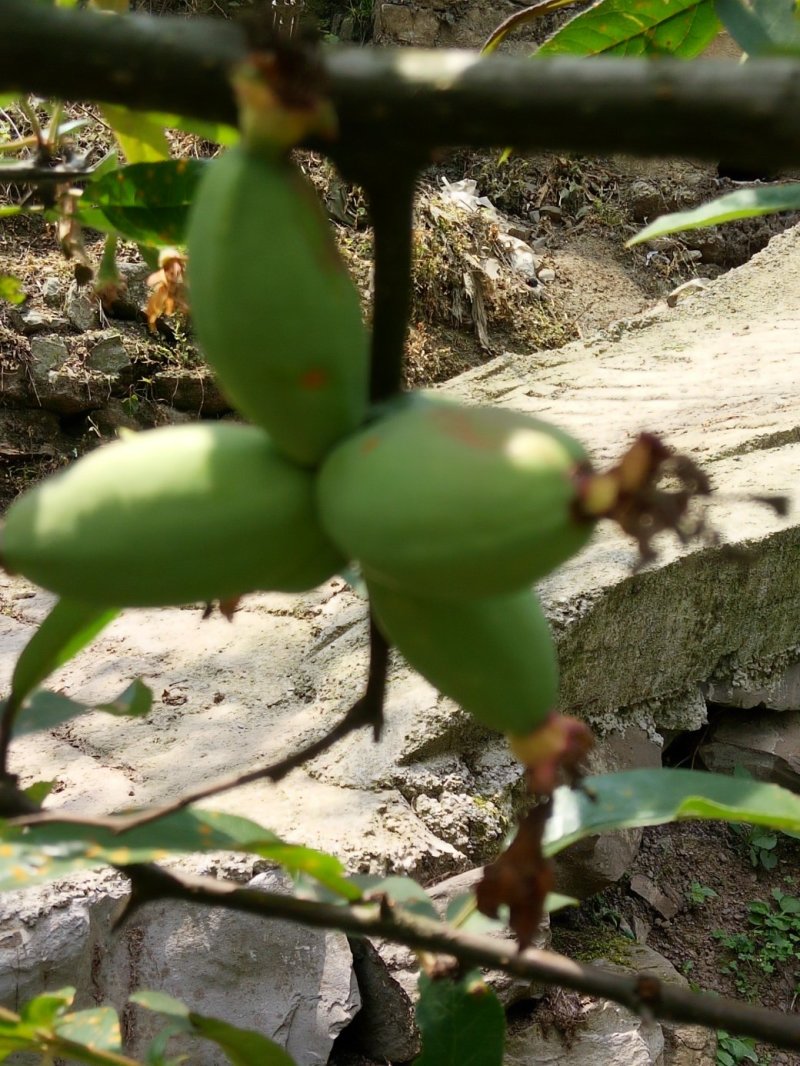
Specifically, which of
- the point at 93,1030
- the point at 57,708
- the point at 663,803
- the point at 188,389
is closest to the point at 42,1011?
the point at 93,1030

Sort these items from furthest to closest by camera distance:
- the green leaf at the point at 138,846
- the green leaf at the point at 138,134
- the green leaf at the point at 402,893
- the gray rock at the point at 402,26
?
1. the gray rock at the point at 402,26
2. the green leaf at the point at 138,134
3. the green leaf at the point at 402,893
4. the green leaf at the point at 138,846

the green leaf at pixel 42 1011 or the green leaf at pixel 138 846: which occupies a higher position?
the green leaf at pixel 138 846

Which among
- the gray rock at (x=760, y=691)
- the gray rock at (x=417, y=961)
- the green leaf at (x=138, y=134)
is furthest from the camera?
the gray rock at (x=760, y=691)

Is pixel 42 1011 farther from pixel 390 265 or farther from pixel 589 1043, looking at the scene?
pixel 589 1043

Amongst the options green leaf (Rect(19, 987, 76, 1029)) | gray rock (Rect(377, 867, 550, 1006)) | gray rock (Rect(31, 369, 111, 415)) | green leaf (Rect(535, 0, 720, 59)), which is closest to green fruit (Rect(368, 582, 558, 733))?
green leaf (Rect(19, 987, 76, 1029))

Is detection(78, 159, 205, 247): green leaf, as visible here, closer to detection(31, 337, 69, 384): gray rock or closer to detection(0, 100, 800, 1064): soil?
detection(0, 100, 800, 1064): soil

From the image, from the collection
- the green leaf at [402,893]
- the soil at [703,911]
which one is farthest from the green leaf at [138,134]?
the soil at [703,911]

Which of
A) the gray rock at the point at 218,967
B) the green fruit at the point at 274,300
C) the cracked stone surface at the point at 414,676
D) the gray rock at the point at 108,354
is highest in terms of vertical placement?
the green fruit at the point at 274,300

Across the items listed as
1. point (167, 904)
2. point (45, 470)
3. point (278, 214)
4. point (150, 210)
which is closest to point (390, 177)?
point (278, 214)

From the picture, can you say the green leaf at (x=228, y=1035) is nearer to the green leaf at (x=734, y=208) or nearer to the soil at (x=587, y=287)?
the green leaf at (x=734, y=208)
